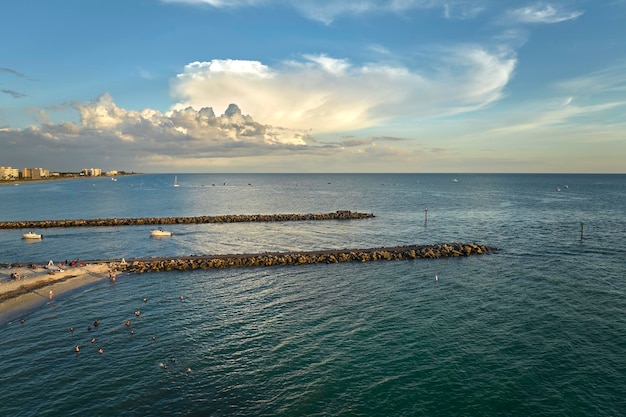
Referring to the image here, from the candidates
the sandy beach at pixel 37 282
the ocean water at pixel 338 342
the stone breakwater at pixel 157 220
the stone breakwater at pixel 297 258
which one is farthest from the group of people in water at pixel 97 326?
the stone breakwater at pixel 157 220

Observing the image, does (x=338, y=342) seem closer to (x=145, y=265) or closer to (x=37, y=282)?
(x=145, y=265)

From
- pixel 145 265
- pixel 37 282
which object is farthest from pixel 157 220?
pixel 37 282

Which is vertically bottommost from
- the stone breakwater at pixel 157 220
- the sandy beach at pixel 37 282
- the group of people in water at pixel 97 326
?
the group of people in water at pixel 97 326

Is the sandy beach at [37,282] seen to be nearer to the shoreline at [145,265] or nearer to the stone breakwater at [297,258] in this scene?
the shoreline at [145,265]

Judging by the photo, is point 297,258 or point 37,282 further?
point 297,258

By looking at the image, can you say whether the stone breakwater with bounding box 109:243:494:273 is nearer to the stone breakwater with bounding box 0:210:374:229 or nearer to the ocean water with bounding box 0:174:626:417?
the ocean water with bounding box 0:174:626:417

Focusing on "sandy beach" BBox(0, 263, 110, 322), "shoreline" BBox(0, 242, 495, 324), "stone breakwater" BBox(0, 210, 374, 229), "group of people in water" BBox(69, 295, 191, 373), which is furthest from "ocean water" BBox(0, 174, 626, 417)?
"stone breakwater" BBox(0, 210, 374, 229)
